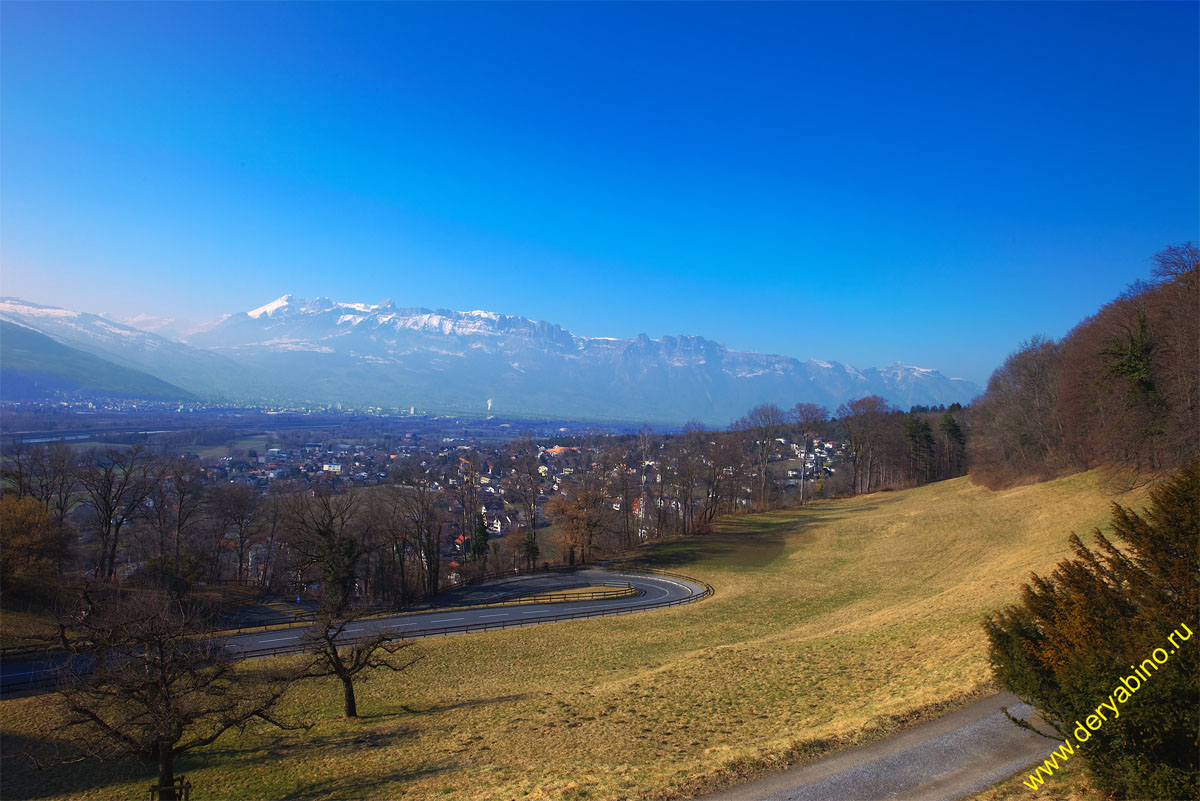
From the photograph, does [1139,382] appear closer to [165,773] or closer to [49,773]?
[165,773]

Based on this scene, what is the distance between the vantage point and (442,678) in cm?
2311

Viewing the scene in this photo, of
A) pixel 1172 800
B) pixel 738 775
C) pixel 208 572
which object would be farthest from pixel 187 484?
pixel 1172 800

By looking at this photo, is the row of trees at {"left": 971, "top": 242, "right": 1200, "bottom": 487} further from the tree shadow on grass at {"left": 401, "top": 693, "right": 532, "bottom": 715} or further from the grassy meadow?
the tree shadow on grass at {"left": 401, "top": 693, "right": 532, "bottom": 715}

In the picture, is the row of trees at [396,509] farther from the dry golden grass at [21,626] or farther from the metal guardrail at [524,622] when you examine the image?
the metal guardrail at [524,622]

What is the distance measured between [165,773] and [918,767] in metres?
15.3

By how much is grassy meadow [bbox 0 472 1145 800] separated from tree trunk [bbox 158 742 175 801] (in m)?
1.48

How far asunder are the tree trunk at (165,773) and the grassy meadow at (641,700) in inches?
58.1

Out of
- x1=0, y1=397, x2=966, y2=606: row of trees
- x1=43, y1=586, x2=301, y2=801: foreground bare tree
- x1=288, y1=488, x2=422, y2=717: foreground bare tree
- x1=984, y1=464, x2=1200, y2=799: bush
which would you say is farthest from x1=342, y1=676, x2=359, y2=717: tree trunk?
x1=0, y1=397, x2=966, y2=606: row of trees

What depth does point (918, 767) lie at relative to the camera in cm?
955

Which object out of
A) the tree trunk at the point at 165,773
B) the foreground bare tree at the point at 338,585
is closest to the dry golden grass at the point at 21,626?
the foreground bare tree at the point at 338,585

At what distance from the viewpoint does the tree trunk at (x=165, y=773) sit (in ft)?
40.8

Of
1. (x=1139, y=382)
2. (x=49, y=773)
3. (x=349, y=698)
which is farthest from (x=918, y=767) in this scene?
(x=1139, y=382)

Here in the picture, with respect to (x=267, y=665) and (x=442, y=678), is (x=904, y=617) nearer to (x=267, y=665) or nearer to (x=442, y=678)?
(x=442, y=678)

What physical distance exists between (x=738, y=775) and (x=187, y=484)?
45.5m
